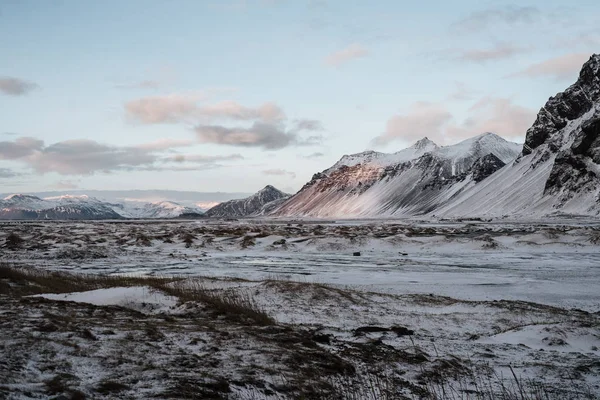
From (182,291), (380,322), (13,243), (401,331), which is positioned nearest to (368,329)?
(401,331)

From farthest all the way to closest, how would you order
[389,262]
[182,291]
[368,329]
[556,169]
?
1. [556,169]
2. [389,262]
3. [182,291]
4. [368,329]

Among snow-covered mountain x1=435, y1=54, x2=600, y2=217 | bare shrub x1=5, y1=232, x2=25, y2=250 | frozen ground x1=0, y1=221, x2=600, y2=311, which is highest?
snow-covered mountain x1=435, y1=54, x2=600, y2=217

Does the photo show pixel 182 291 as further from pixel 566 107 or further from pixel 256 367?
pixel 566 107

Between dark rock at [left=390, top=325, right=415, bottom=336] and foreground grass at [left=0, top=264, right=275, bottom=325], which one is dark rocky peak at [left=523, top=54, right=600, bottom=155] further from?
dark rock at [left=390, top=325, right=415, bottom=336]

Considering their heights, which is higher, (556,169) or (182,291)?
(556,169)

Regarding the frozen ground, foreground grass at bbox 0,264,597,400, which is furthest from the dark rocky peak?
foreground grass at bbox 0,264,597,400

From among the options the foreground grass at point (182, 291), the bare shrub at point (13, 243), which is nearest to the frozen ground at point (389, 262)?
the bare shrub at point (13, 243)

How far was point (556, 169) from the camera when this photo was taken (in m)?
129

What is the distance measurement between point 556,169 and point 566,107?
Answer: 180 feet

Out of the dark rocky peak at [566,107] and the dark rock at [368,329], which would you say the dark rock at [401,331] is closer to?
the dark rock at [368,329]

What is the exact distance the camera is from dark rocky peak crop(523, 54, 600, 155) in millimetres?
161750

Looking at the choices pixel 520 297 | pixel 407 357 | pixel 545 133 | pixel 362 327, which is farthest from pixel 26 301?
pixel 545 133

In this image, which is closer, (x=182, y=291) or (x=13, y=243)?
(x=182, y=291)

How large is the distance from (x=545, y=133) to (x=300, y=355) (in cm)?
19005
